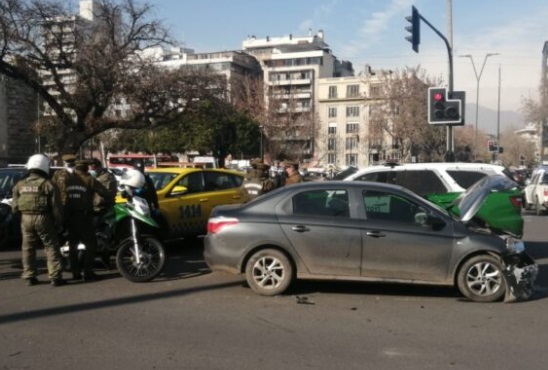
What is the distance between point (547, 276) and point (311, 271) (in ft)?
13.6

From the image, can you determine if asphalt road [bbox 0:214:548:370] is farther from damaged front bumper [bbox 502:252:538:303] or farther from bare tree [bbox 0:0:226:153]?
bare tree [bbox 0:0:226:153]

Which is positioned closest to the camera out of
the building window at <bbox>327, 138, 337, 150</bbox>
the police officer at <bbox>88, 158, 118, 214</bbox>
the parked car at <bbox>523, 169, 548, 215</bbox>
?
the police officer at <bbox>88, 158, 118, 214</bbox>

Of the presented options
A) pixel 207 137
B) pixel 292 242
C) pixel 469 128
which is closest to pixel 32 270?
pixel 292 242

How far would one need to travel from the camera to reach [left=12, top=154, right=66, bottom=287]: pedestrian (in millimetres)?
8398

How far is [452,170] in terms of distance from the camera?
1205 centimetres

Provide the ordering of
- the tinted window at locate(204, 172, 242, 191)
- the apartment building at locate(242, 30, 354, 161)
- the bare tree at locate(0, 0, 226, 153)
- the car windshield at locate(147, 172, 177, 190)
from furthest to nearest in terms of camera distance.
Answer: the apartment building at locate(242, 30, 354, 161), the bare tree at locate(0, 0, 226, 153), the tinted window at locate(204, 172, 242, 191), the car windshield at locate(147, 172, 177, 190)

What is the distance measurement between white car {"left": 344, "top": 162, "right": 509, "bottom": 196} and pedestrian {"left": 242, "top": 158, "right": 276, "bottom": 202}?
1544 mm

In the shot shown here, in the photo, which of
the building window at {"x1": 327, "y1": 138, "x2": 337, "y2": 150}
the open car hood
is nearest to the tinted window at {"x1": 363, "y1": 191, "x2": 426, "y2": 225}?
the open car hood

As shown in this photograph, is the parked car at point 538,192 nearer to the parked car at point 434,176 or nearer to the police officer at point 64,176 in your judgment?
the parked car at point 434,176

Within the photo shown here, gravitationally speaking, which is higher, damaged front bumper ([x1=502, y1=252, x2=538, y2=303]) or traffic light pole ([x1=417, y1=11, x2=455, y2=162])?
traffic light pole ([x1=417, y1=11, x2=455, y2=162])

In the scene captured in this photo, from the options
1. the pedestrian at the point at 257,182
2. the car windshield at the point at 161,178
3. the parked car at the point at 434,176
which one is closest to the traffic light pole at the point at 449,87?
the parked car at the point at 434,176

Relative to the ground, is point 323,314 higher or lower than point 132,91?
lower

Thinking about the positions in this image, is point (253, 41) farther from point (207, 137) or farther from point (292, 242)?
point (292, 242)

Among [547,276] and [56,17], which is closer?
[547,276]
